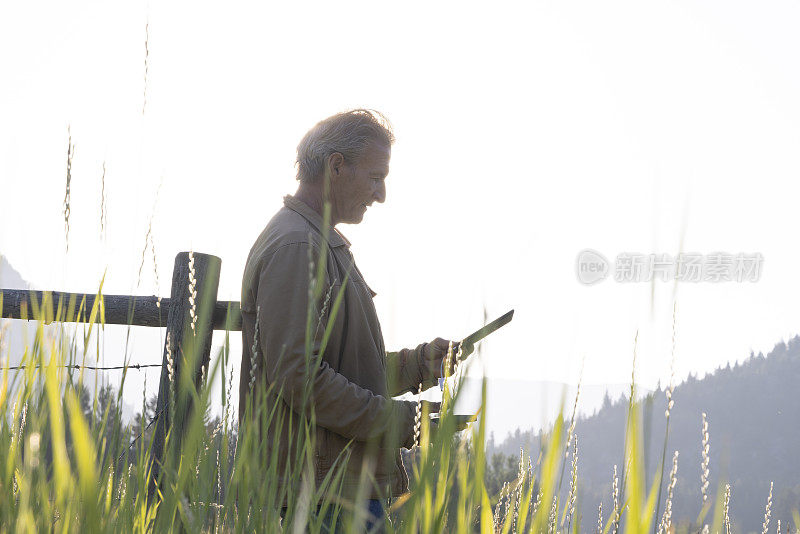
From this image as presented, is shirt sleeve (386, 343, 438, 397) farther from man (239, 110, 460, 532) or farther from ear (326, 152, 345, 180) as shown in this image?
ear (326, 152, 345, 180)

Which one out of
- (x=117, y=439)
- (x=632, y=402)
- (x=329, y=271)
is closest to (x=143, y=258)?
(x=329, y=271)

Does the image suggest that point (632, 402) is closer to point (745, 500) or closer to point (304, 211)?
point (304, 211)

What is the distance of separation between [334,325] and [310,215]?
45 centimetres

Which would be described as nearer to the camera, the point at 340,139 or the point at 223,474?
the point at 223,474

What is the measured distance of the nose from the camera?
2918mm

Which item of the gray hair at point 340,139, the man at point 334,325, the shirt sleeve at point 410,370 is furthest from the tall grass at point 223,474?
the gray hair at point 340,139

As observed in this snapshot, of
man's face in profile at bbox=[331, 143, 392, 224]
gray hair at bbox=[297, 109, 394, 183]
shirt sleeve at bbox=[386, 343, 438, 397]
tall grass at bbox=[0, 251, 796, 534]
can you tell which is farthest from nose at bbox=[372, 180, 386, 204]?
tall grass at bbox=[0, 251, 796, 534]

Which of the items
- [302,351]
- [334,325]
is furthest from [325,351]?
[302,351]

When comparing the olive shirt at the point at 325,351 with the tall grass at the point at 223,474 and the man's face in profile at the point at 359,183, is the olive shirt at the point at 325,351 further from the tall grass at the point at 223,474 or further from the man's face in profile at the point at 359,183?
the tall grass at the point at 223,474

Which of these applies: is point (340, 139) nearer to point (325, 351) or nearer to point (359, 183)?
point (359, 183)

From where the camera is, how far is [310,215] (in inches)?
105

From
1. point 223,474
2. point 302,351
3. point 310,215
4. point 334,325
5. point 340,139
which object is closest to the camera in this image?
point 223,474

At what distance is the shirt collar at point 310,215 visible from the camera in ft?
8.62

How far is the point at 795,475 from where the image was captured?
173500mm
